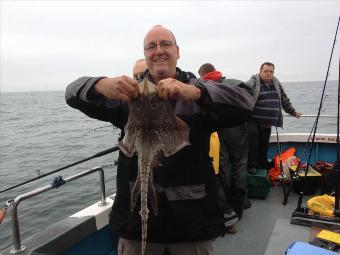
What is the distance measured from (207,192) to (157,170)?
1.29 ft

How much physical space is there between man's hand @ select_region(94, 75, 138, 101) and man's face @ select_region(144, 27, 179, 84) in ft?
1.33

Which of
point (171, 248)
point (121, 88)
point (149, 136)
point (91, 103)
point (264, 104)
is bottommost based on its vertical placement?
point (171, 248)

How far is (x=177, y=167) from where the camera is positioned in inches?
93.0

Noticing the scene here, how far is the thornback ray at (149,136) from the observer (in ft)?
6.82

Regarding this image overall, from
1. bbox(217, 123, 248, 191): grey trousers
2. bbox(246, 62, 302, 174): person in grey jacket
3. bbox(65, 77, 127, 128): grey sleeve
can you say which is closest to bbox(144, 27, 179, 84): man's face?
bbox(65, 77, 127, 128): grey sleeve

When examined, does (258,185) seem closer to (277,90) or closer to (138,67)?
(277,90)

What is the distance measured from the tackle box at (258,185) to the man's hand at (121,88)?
4.38 meters

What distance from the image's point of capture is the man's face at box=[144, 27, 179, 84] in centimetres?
242

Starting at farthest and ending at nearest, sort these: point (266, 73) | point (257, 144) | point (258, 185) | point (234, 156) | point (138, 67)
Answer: point (257, 144)
point (266, 73)
point (258, 185)
point (234, 156)
point (138, 67)

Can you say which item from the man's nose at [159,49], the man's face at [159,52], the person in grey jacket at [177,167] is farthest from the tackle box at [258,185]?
the man's nose at [159,49]

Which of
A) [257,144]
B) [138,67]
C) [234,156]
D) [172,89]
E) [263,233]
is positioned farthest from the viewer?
[257,144]

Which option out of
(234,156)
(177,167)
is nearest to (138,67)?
(177,167)

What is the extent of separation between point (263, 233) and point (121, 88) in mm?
3721

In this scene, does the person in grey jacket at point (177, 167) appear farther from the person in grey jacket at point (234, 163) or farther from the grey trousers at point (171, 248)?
the person in grey jacket at point (234, 163)
